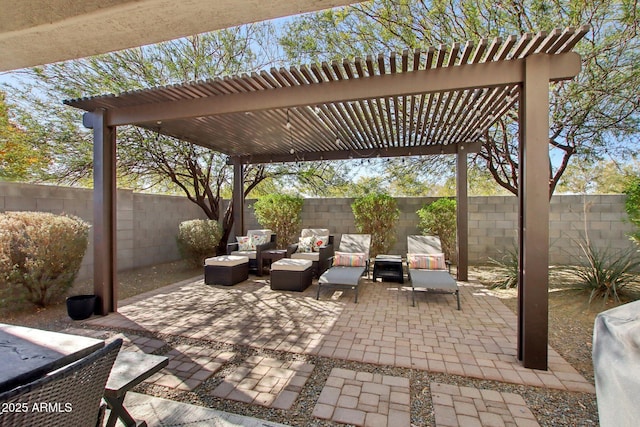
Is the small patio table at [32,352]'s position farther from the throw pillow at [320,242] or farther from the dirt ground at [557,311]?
the throw pillow at [320,242]

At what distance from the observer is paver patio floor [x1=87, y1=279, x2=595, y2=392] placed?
291cm

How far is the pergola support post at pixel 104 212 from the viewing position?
14.1 ft

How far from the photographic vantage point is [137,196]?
7691 millimetres

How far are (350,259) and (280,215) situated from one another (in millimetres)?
3102

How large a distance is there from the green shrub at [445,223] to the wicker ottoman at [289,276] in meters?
3.72

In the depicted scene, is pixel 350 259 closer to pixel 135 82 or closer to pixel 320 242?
pixel 320 242

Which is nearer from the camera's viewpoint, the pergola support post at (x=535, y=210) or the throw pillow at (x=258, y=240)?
the pergola support post at (x=535, y=210)

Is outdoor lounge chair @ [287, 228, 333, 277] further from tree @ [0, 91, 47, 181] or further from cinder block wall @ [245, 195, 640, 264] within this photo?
tree @ [0, 91, 47, 181]

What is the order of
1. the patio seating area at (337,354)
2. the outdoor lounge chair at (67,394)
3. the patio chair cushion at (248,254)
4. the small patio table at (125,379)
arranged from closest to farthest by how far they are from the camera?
1. the outdoor lounge chair at (67,394)
2. the small patio table at (125,379)
3. the patio seating area at (337,354)
4. the patio chair cushion at (248,254)

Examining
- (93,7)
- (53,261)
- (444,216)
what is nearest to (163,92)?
(93,7)

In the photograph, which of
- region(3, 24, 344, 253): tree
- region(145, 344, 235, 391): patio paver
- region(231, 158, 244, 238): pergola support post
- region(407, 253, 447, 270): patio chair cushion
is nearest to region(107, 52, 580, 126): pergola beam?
region(3, 24, 344, 253): tree

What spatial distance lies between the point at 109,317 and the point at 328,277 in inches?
133

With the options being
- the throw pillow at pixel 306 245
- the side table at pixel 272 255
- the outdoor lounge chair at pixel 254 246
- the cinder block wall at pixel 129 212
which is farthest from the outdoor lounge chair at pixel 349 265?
the cinder block wall at pixel 129 212

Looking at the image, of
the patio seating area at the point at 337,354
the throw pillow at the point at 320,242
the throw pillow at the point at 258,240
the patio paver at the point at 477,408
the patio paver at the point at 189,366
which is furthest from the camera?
the throw pillow at the point at 258,240
